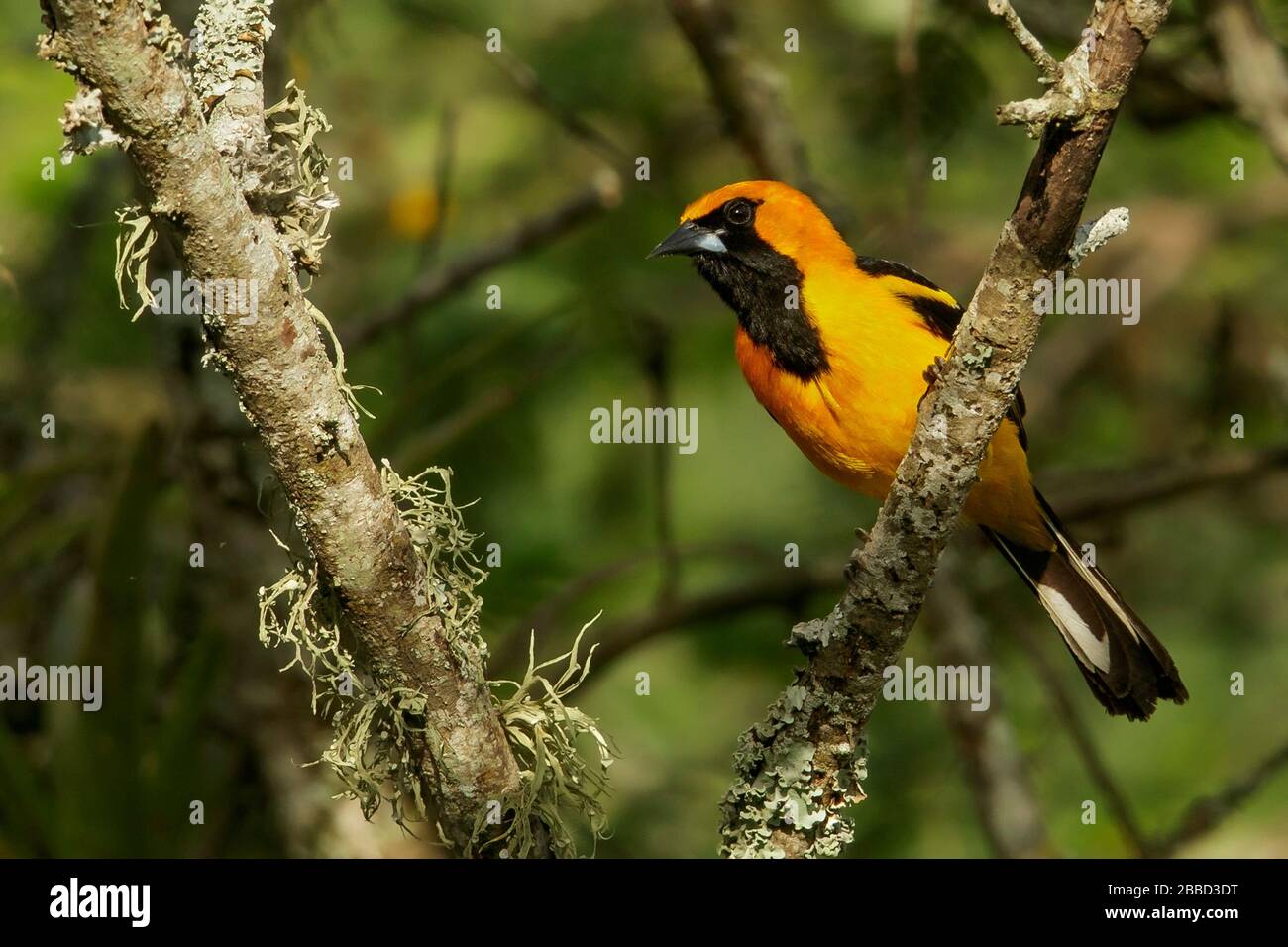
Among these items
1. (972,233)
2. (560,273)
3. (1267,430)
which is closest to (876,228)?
(972,233)

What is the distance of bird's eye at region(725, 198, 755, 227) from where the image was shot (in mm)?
4680

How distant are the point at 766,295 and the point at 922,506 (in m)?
1.89

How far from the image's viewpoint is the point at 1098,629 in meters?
4.43

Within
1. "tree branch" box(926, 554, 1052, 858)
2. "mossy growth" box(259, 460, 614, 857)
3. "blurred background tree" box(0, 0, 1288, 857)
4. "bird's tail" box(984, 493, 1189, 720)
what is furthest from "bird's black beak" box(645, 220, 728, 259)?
"mossy growth" box(259, 460, 614, 857)

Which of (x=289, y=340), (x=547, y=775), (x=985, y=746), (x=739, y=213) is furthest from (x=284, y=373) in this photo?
(x=985, y=746)

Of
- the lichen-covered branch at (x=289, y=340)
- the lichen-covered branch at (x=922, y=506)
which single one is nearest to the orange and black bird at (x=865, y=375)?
the lichen-covered branch at (x=922, y=506)

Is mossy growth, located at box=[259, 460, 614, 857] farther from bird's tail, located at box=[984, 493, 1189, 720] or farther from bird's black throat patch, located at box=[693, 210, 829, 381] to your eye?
bird's tail, located at box=[984, 493, 1189, 720]

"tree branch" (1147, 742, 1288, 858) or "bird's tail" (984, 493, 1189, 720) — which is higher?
"bird's tail" (984, 493, 1189, 720)

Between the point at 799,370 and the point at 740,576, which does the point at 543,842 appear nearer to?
the point at 799,370

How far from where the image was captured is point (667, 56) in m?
7.34

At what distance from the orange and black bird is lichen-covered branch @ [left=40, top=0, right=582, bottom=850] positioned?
5.78ft

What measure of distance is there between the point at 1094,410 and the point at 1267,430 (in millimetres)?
877

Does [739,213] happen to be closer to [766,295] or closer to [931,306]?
[766,295]

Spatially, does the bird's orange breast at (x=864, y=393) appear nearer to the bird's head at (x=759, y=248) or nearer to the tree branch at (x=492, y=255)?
the bird's head at (x=759, y=248)
